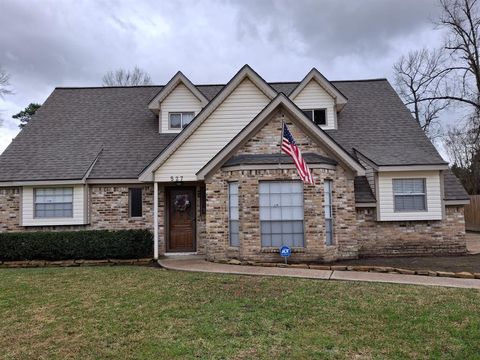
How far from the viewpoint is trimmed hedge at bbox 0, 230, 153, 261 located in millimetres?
12633

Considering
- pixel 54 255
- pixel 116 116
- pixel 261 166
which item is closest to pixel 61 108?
pixel 116 116

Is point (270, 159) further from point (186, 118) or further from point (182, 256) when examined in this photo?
point (186, 118)

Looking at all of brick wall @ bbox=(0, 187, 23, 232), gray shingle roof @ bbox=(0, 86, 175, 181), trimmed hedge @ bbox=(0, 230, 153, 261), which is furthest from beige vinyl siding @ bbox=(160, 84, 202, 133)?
brick wall @ bbox=(0, 187, 23, 232)

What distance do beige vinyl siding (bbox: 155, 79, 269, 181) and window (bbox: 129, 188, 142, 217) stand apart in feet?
5.04

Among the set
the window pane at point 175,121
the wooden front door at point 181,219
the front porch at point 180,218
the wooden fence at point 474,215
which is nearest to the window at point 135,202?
the front porch at point 180,218

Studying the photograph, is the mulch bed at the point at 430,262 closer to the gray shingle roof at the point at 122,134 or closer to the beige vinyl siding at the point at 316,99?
the gray shingle roof at the point at 122,134

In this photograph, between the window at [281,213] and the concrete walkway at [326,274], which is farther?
the window at [281,213]

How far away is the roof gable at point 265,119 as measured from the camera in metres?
11.6

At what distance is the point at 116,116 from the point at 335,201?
9.95m

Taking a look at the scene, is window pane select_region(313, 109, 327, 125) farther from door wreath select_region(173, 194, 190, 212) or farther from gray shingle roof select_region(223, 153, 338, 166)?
door wreath select_region(173, 194, 190, 212)

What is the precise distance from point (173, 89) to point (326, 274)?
9321 mm

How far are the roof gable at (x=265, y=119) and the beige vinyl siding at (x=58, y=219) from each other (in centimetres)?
449

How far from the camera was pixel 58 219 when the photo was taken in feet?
44.4

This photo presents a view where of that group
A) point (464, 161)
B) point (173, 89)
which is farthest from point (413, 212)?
point (464, 161)
